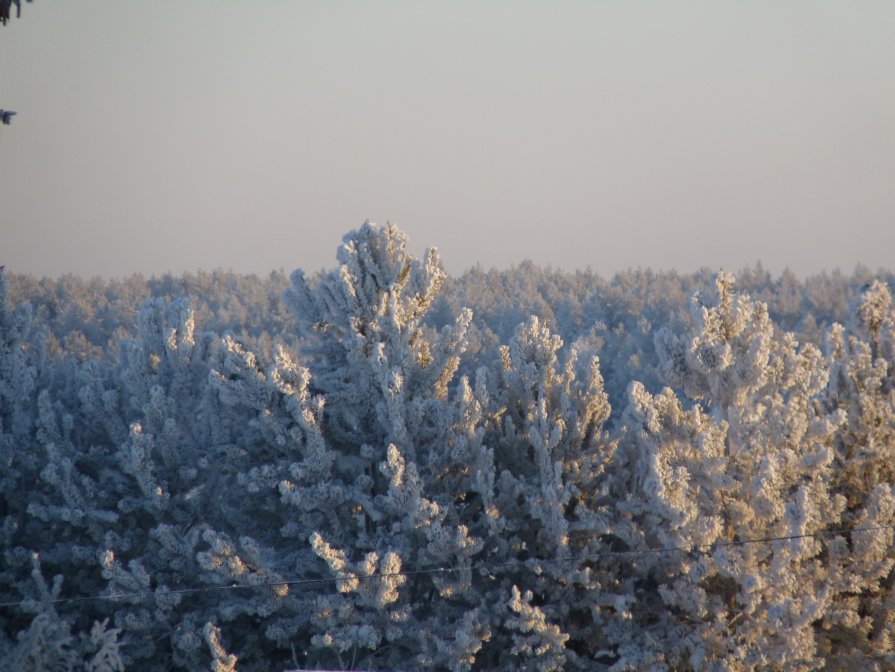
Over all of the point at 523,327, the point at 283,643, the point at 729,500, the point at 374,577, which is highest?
the point at 523,327

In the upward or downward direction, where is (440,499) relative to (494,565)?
upward

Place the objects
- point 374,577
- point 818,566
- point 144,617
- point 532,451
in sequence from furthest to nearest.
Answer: point 532,451 < point 144,617 < point 374,577 < point 818,566

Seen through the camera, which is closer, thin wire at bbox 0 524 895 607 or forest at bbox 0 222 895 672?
thin wire at bbox 0 524 895 607

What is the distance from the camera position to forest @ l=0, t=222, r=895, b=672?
15.6 meters

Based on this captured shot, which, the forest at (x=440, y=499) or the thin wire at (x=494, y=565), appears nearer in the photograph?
the thin wire at (x=494, y=565)

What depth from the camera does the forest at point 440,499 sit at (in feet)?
51.2

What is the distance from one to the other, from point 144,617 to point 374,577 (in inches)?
168

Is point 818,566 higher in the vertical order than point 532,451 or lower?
lower

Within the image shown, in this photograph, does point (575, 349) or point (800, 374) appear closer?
point (800, 374)

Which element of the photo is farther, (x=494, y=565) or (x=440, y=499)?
(x=440, y=499)

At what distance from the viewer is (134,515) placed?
20.4 metres

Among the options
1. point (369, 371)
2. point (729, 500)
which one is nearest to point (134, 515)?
point (369, 371)

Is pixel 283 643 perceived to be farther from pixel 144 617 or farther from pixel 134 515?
pixel 134 515

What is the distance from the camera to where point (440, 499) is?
18.1m
